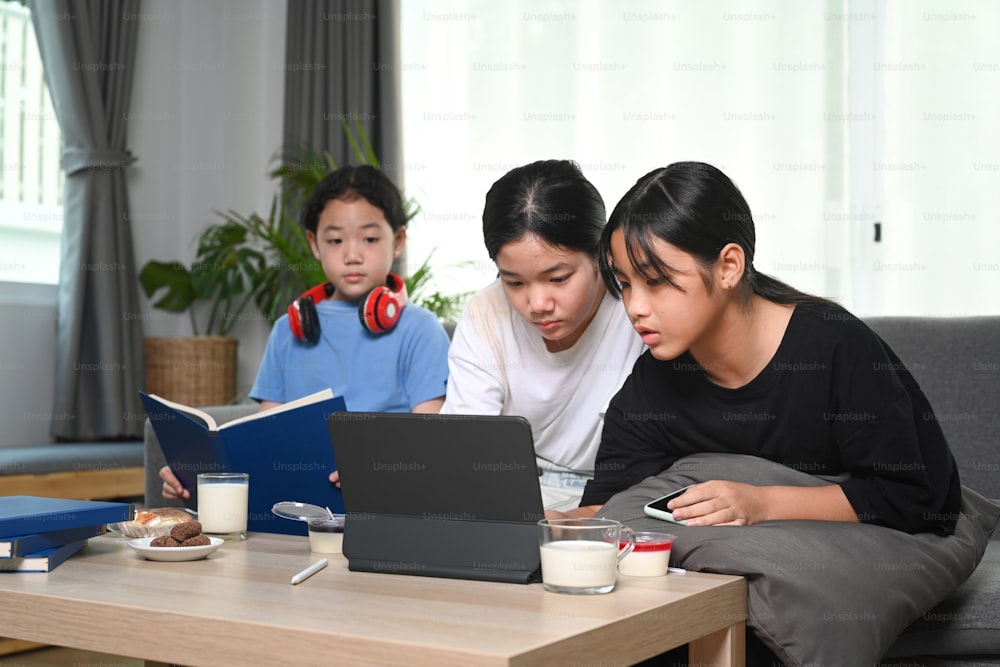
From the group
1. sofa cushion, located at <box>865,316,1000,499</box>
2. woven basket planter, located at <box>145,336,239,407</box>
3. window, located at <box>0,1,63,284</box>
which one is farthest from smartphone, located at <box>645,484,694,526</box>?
window, located at <box>0,1,63,284</box>

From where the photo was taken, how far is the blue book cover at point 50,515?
A: 1302 mm

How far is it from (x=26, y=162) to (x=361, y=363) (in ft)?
7.32

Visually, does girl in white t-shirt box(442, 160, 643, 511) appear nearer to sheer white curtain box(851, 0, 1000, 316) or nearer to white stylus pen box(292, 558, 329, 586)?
white stylus pen box(292, 558, 329, 586)

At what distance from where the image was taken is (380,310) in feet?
7.55

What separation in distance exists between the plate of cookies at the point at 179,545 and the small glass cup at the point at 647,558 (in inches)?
21.4

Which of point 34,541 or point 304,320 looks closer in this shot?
point 34,541

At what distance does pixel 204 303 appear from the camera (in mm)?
4477

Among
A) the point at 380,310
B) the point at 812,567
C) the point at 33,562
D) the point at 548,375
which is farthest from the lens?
the point at 380,310

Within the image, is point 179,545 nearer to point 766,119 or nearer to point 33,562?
point 33,562

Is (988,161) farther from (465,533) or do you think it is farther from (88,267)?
(88,267)

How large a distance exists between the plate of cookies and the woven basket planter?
2.65 meters

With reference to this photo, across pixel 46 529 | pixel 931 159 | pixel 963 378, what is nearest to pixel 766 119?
pixel 931 159

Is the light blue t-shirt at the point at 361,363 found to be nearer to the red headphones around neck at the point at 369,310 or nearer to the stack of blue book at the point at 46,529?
the red headphones around neck at the point at 369,310

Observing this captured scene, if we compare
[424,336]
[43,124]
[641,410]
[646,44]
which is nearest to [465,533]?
[641,410]
